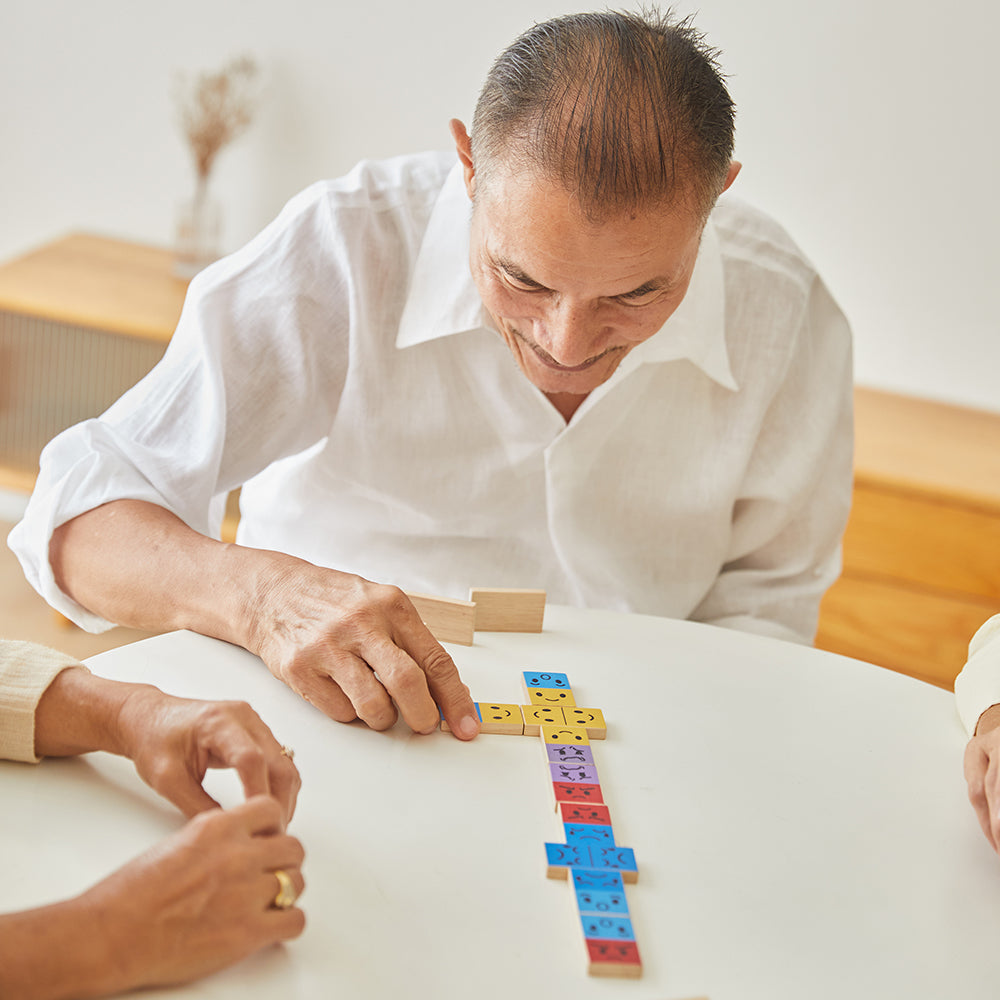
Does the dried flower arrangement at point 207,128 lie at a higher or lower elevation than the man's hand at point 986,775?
higher

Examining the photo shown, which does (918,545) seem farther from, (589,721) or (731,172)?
(589,721)

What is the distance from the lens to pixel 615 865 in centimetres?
92

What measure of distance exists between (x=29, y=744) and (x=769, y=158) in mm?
2525

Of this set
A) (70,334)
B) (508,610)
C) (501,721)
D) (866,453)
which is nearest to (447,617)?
(508,610)

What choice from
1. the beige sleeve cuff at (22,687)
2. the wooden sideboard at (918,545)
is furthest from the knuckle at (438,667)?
the wooden sideboard at (918,545)

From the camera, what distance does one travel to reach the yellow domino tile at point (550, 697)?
3.76 feet

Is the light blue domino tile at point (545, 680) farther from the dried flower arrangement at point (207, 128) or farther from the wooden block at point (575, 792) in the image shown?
the dried flower arrangement at point (207, 128)

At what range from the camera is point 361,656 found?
1.10 m

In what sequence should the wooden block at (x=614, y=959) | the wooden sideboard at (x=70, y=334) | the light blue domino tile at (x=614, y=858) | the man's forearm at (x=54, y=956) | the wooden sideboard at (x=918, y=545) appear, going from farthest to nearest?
the wooden sideboard at (x=70, y=334), the wooden sideboard at (x=918, y=545), the light blue domino tile at (x=614, y=858), the wooden block at (x=614, y=959), the man's forearm at (x=54, y=956)

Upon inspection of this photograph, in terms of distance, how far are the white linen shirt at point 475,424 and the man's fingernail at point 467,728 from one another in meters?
0.53

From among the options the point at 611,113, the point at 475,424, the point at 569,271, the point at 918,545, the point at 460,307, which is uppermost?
the point at 611,113

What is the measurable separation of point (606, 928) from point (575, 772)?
0.66 feet

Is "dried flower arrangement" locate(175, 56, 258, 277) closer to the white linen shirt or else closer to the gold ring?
the white linen shirt

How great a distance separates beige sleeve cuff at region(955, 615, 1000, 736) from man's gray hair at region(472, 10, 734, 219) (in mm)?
589
